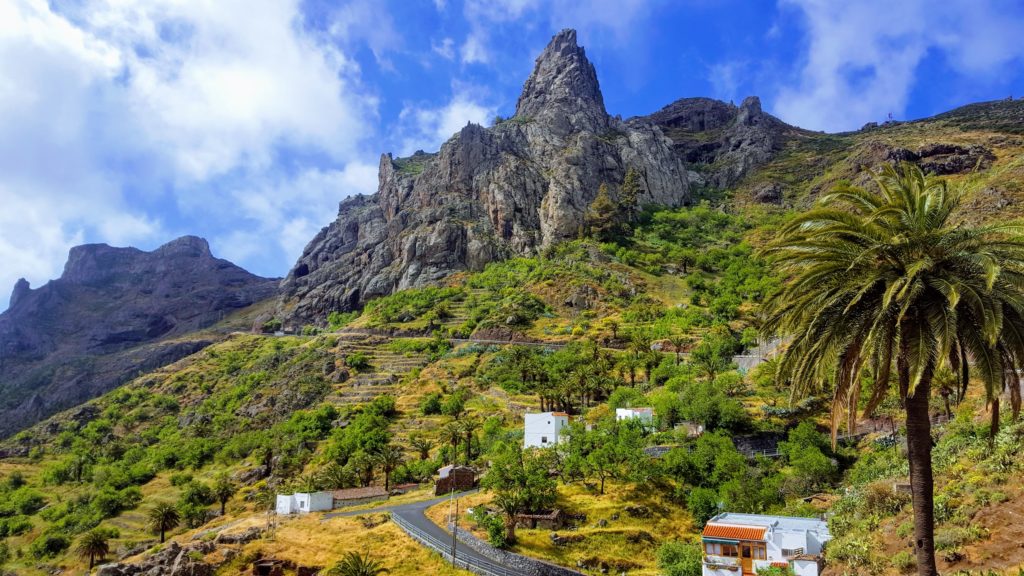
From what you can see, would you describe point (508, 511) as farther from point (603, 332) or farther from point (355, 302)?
point (355, 302)

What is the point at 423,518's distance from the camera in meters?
47.1

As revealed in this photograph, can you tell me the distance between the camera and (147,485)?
3369 inches

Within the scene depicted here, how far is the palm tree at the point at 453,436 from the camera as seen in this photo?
2662 inches

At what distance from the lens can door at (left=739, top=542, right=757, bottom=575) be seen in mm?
33062

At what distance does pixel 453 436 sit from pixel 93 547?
39.1 metres

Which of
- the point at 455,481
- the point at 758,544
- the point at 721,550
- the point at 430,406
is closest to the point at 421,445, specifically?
the point at 430,406

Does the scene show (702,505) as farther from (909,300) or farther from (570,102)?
(570,102)

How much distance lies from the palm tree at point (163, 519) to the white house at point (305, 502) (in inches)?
820

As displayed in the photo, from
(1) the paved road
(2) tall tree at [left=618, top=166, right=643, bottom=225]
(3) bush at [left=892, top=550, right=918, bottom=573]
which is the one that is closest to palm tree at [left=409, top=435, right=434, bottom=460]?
(1) the paved road

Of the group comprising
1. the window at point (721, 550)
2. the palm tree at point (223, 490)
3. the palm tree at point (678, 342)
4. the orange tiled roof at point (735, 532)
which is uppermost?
the palm tree at point (678, 342)

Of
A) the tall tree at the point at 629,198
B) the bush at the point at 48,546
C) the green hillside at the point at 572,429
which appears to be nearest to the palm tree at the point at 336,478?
the green hillside at the point at 572,429

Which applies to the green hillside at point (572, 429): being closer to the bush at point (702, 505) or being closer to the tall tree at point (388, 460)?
the bush at point (702, 505)

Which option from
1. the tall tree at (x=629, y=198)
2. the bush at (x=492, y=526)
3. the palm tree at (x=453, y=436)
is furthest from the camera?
the tall tree at (x=629, y=198)

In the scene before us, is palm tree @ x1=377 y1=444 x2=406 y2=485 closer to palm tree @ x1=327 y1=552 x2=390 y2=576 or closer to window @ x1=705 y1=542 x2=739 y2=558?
palm tree @ x1=327 y1=552 x2=390 y2=576
